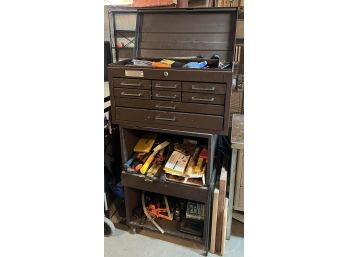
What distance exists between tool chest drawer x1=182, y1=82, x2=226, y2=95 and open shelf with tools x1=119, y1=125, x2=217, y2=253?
231 millimetres

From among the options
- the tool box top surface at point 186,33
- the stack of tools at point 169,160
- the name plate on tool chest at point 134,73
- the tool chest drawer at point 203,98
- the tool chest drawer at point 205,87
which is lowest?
the stack of tools at point 169,160

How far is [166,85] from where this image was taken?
124cm

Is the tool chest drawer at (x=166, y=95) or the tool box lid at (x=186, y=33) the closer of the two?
the tool chest drawer at (x=166, y=95)

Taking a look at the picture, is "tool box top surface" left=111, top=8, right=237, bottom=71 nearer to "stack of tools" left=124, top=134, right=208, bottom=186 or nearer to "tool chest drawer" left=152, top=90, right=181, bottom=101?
"tool chest drawer" left=152, top=90, right=181, bottom=101

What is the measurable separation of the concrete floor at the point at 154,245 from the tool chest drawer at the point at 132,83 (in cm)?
103

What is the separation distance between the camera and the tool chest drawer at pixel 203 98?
118 centimetres

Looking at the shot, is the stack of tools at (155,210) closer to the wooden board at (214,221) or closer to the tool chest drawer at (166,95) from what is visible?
the wooden board at (214,221)

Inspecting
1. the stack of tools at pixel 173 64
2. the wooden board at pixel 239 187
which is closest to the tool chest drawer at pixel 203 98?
the stack of tools at pixel 173 64

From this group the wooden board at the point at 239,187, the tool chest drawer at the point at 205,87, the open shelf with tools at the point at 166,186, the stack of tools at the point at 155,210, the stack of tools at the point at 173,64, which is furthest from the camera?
the stack of tools at the point at 155,210

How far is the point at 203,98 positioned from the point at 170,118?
0.20m

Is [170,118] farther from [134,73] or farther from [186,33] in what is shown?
[186,33]

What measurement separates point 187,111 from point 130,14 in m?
1.48
